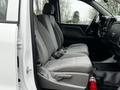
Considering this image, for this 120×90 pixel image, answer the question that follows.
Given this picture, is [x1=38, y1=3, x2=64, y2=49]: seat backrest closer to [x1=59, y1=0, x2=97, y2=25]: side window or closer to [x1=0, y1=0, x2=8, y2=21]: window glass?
[x1=59, y1=0, x2=97, y2=25]: side window

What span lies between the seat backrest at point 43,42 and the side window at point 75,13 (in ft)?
4.25

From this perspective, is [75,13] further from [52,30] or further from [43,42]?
[43,42]

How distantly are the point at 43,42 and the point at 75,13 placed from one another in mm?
1959

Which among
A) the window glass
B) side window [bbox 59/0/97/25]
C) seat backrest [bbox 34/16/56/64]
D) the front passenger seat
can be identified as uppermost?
the window glass

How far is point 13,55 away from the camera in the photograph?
2.32m

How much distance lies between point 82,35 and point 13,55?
2655mm

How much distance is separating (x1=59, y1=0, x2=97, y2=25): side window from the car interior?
9 centimetres

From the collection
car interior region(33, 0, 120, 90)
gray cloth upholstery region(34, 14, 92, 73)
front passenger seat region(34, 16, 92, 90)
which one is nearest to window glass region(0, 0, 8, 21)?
car interior region(33, 0, 120, 90)

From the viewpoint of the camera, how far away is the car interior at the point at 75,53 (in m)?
2.76

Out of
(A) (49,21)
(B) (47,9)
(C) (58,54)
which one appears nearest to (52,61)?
(C) (58,54)

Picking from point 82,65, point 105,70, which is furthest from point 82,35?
point 82,65

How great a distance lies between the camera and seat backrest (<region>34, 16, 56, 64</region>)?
3.06 metres

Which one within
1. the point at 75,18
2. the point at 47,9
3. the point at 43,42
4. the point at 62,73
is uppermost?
the point at 47,9

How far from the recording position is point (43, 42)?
327 centimetres
